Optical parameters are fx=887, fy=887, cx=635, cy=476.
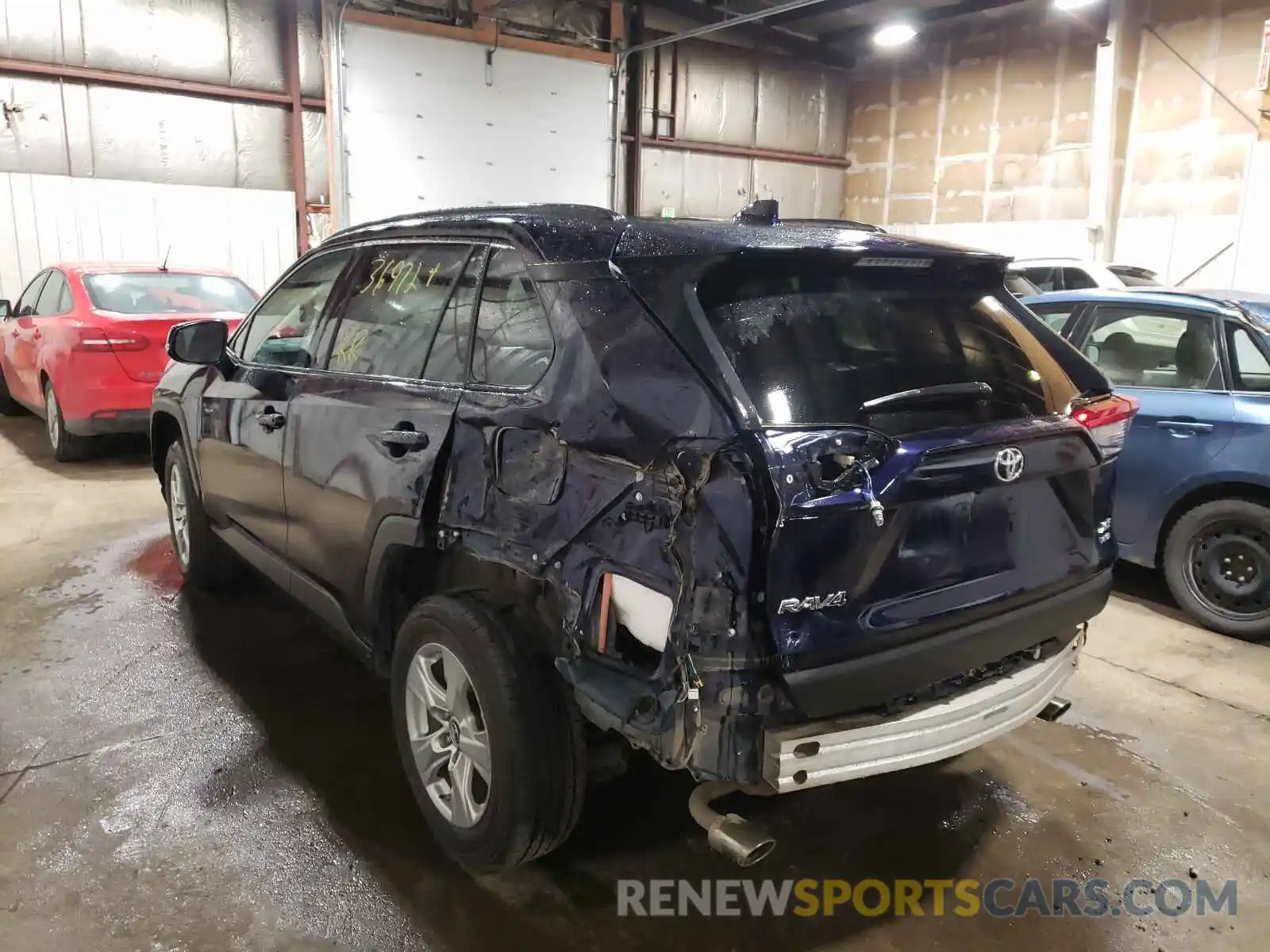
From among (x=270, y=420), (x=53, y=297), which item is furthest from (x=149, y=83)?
(x=270, y=420)

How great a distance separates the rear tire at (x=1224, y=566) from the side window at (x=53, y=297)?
755 cm

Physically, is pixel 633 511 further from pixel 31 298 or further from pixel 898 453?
pixel 31 298

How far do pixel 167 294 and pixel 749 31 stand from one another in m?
10.4

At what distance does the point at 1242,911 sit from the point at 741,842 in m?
1.49

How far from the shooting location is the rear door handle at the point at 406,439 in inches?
93.5

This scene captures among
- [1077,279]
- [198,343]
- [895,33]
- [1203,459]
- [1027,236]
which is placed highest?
[895,33]

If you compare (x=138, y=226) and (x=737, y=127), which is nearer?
(x=138, y=226)

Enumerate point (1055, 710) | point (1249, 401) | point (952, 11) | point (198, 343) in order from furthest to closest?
point (952, 11)
point (1249, 401)
point (198, 343)
point (1055, 710)

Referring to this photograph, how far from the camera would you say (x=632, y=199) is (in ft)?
44.5

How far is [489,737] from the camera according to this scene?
2.15 metres

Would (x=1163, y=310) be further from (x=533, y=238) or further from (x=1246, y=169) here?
(x=1246, y=169)

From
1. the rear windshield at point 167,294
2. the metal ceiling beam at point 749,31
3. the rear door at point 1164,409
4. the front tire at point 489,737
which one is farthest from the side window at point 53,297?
the metal ceiling beam at point 749,31

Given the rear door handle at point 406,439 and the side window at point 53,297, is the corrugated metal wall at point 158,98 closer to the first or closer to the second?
the side window at point 53,297

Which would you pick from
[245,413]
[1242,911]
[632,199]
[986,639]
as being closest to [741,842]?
[986,639]
